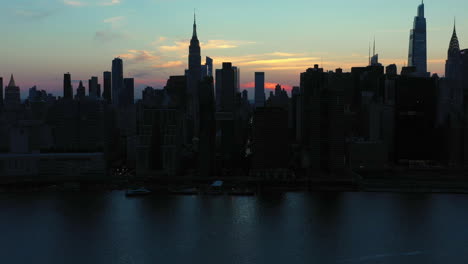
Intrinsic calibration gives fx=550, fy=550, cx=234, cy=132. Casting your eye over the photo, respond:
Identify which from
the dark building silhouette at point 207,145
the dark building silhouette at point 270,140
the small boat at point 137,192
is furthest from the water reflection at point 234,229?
the dark building silhouette at point 270,140

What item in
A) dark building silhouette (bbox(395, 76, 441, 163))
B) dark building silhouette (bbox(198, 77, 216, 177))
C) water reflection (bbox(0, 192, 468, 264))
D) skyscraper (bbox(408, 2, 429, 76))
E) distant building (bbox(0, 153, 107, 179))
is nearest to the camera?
water reflection (bbox(0, 192, 468, 264))

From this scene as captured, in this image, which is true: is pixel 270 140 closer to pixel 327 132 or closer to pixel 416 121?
pixel 327 132

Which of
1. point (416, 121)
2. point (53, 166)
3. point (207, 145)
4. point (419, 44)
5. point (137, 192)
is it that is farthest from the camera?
point (419, 44)

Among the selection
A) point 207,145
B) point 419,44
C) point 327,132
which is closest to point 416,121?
point 327,132

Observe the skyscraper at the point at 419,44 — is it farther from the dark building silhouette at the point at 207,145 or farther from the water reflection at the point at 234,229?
the water reflection at the point at 234,229

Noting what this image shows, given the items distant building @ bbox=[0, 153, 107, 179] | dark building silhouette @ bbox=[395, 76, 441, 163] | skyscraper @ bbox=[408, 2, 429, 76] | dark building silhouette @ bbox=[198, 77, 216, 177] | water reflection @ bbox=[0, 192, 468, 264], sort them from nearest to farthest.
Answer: water reflection @ bbox=[0, 192, 468, 264] < dark building silhouette @ bbox=[198, 77, 216, 177] < distant building @ bbox=[0, 153, 107, 179] < dark building silhouette @ bbox=[395, 76, 441, 163] < skyscraper @ bbox=[408, 2, 429, 76]

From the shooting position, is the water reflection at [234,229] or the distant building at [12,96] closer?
the water reflection at [234,229]

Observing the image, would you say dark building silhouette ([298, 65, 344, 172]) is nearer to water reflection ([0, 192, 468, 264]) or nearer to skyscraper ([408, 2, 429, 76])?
water reflection ([0, 192, 468, 264])

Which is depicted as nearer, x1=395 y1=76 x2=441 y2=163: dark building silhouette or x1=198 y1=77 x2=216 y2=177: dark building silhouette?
x1=198 y1=77 x2=216 y2=177: dark building silhouette

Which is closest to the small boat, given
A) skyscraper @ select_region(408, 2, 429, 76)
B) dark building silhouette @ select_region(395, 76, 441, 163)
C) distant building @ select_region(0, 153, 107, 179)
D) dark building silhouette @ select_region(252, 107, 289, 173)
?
distant building @ select_region(0, 153, 107, 179)
